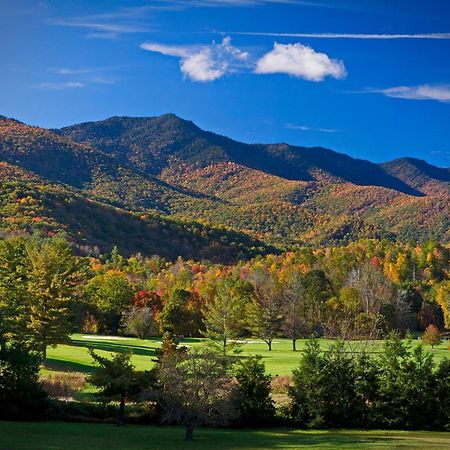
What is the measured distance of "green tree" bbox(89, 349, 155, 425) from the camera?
31281mm

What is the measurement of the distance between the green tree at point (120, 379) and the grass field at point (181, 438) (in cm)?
172

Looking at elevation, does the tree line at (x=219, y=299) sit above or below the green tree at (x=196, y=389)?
above

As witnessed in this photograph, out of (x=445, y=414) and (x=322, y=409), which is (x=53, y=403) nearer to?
(x=322, y=409)

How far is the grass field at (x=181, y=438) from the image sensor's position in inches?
1013

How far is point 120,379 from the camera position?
31109 mm

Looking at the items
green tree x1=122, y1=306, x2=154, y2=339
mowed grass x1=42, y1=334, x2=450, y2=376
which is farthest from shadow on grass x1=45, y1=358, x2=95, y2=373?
green tree x1=122, y1=306, x2=154, y2=339

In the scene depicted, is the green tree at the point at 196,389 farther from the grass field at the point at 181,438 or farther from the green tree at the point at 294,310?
the green tree at the point at 294,310

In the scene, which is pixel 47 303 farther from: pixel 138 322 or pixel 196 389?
pixel 138 322

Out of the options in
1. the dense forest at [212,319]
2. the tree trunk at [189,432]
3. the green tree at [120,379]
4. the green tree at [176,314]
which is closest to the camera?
the tree trunk at [189,432]

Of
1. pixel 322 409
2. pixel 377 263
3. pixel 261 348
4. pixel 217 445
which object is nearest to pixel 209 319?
pixel 261 348

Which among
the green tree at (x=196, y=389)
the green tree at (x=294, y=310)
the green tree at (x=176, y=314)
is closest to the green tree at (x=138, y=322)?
the green tree at (x=176, y=314)

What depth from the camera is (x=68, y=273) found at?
5534cm

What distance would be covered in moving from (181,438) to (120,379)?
4.42 meters

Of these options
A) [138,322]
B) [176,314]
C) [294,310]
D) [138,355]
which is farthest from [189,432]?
[176,314]
